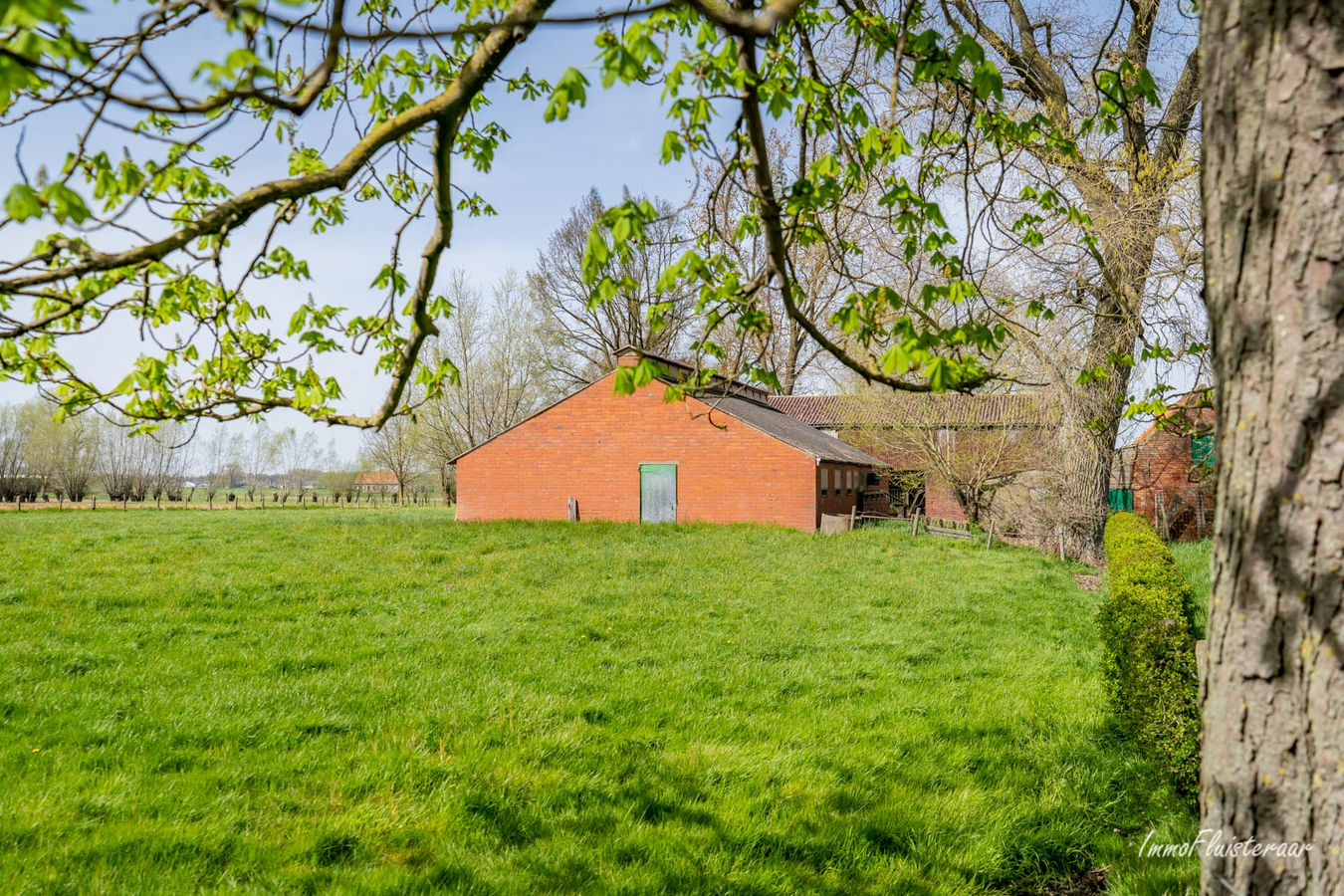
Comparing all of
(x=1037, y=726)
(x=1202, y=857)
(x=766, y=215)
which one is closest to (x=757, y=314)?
(x=766, y=215)

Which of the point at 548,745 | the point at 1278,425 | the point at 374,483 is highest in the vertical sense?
the point at 374,483

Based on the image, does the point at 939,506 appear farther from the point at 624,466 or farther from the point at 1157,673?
the point at 1157,673

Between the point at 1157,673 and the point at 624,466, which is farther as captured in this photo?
the point at 624,466

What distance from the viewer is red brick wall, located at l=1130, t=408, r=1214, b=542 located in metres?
26.0

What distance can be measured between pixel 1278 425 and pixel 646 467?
25610mm

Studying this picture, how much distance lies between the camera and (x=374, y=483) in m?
64.7

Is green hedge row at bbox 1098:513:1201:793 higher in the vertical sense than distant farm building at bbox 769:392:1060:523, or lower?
lower

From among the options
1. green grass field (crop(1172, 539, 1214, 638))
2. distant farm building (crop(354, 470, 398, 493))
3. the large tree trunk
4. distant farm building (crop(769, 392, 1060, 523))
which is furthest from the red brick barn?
distant farm building (crop(354, 470, 398, 493))

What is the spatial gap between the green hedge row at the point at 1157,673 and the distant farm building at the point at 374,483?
56.2 meters

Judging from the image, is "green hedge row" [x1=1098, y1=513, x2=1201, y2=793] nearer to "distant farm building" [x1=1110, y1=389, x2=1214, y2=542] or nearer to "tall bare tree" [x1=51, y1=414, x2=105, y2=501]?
"distant farm building" [x1=1110, y1=389, x2=1214, y2=542]

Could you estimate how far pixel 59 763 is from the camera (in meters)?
5.08

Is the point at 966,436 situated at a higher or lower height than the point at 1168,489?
higher

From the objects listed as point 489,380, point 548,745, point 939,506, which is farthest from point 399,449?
point 548,745

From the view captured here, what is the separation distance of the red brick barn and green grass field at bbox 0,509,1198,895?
1357cm
